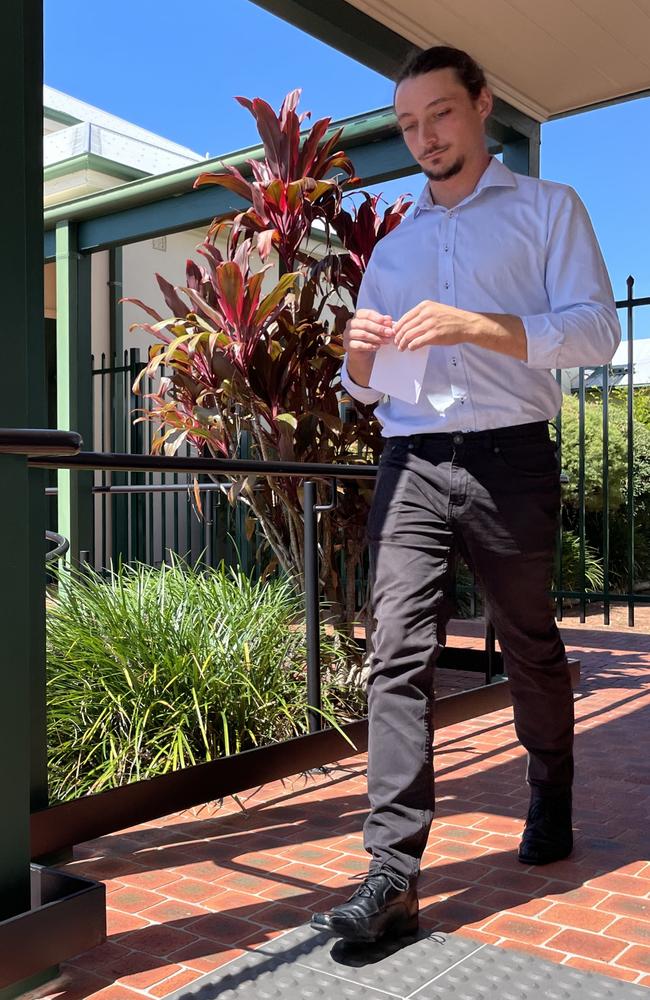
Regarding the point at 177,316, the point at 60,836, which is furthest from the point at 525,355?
the point at 177,316

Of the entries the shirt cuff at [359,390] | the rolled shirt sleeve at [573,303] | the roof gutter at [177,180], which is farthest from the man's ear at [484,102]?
the roof gutter at [177,180]

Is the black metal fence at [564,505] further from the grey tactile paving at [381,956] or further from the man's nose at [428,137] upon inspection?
the grey tactile paving at [381,956]

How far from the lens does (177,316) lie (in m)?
4.82

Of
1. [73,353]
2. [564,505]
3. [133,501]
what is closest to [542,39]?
[73,353]

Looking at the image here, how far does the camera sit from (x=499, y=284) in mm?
2512

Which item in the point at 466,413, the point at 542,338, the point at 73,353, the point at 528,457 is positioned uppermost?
the point at 73,353

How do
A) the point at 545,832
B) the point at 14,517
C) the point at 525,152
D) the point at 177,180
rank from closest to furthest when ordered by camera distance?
the point at 14,517
the point at 545,832
the point at 525,152
the point at 177,180

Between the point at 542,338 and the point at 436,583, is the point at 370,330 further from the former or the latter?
the point at 436,583

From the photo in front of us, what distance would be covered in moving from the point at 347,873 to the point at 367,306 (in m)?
1.54

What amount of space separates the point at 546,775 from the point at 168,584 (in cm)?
213

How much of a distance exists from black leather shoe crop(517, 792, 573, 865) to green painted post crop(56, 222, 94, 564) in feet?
17.2

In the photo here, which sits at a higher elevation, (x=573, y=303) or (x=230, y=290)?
(x=230, y=290)

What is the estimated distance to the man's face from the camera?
96.0 inches

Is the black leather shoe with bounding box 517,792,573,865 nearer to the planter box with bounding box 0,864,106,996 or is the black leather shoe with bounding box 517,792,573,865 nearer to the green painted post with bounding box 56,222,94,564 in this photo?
the planter box with bounding box 0,864,106,996
